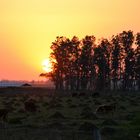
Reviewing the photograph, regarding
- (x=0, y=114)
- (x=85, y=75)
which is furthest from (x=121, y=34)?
(x=0, y=114)

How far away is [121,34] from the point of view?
132 m

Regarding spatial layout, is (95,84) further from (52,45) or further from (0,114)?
(0,114)

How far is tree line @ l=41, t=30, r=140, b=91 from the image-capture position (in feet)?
421

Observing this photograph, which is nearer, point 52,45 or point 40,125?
point 40,125

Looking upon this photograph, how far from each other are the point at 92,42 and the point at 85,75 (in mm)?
9899

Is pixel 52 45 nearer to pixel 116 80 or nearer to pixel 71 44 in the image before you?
pixel 71 44

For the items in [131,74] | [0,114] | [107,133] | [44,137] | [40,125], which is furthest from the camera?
[131,74]

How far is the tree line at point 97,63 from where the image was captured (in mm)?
128375

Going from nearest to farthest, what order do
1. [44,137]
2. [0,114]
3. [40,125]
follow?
[44,137], [40,125], [0,114]

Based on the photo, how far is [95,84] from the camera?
135 meters

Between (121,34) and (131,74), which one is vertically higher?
(121,34)

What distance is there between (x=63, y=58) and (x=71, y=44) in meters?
4.45

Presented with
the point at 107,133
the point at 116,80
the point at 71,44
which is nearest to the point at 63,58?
the point at 71,44

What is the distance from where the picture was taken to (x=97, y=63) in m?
131
